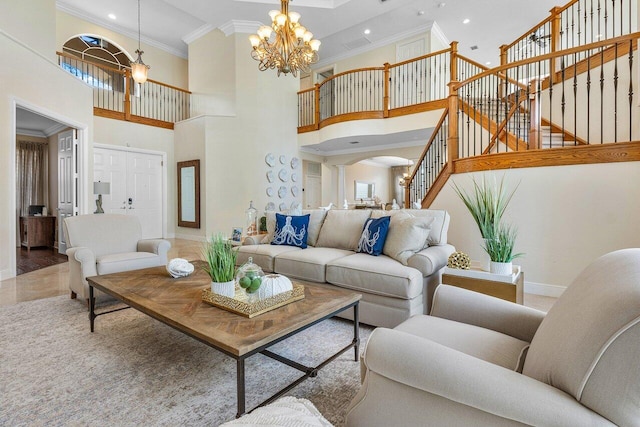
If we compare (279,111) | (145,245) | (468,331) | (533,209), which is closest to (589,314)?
(468,331)

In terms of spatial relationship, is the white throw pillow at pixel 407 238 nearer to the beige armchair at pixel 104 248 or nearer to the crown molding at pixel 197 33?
the beige armchair at pixel 104 248

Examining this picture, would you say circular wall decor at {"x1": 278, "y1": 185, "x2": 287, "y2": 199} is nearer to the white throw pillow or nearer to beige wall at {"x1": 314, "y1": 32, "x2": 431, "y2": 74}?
beige wall at {"x1": 314, "y1": 32, "x2": 431, "y2": 74}

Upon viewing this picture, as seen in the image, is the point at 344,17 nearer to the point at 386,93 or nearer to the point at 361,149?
the point at 386,93

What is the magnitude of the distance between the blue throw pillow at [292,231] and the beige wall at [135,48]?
6564 mm

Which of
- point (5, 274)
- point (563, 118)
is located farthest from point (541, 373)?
point (5, 274)

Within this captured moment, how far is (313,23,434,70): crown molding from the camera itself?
7.74 metres

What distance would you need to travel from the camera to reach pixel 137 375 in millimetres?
1882

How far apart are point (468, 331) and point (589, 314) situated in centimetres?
63

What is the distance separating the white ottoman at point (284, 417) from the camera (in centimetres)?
76

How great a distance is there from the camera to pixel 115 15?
7223mm

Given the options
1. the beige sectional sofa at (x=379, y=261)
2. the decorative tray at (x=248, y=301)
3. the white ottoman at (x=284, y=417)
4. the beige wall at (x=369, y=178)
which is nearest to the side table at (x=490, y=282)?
the beige sectional sofa at (x=379, y=261)

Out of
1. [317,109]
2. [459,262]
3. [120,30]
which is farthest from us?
[317,109]

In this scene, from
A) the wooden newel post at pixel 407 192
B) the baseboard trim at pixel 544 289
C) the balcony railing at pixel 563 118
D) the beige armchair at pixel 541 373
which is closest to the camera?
the beige armchair at pixel 541 373

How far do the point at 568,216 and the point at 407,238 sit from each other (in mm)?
1921
